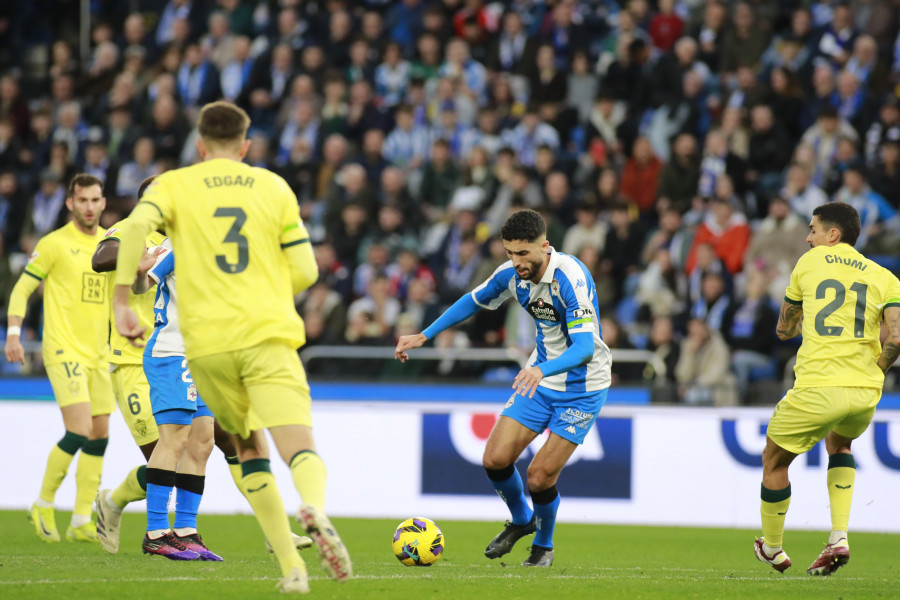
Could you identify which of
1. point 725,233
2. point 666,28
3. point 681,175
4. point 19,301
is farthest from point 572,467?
point 666,28

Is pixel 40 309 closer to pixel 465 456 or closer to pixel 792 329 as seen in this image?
pixel 465 456

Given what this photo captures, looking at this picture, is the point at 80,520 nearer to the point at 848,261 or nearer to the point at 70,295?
the point at 70,295

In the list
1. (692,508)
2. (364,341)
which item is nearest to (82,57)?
(364,341)

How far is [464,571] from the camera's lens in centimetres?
776

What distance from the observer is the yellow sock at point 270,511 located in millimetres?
5770

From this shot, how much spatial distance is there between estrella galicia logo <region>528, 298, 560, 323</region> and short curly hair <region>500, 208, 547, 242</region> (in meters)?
0.56

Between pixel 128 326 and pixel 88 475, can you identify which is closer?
pixel 128 326

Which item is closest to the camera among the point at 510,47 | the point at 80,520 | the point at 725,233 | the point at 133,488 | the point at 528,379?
the point at 528,379

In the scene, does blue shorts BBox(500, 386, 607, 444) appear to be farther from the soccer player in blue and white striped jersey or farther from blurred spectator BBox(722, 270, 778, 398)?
blurred spectator BBox(722, 270, 778, 398)

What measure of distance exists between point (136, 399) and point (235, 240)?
11.0 feet

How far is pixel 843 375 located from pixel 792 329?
0.57 metres

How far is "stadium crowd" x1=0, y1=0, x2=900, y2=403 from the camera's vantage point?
15242 mm

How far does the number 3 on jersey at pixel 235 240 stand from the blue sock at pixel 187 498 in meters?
2.77

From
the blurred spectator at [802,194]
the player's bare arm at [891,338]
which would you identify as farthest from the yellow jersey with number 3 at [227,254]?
the blurred spectator at [802,194]
